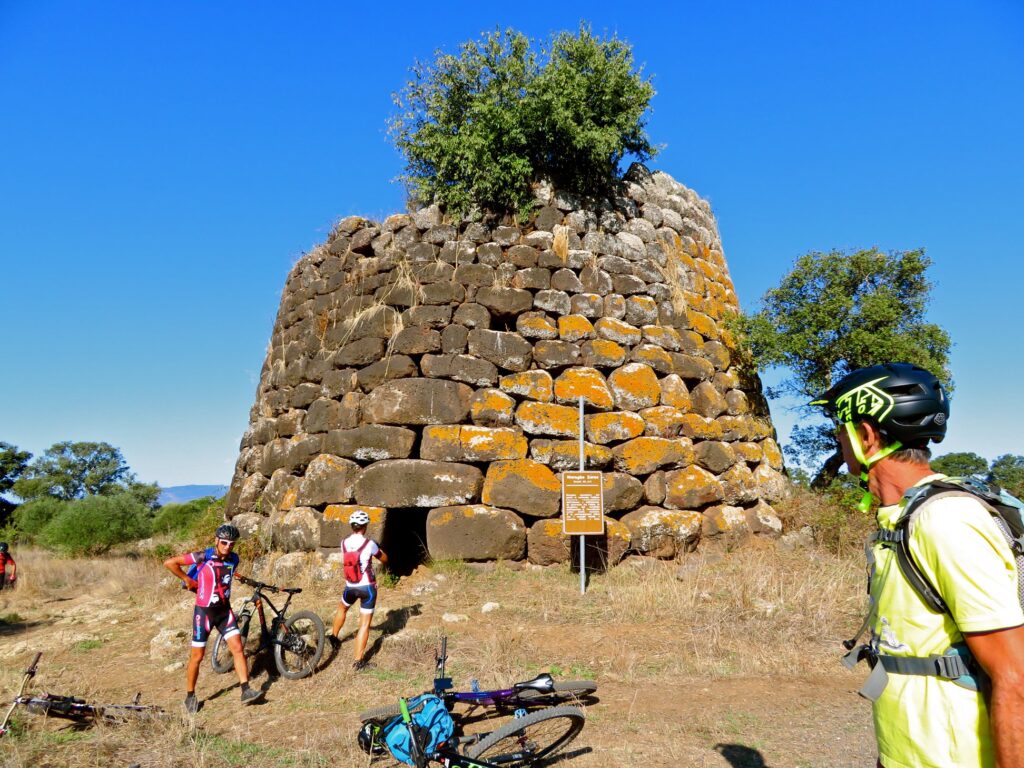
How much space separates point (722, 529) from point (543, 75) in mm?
6919

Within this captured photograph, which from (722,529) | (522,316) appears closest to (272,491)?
(522,316)

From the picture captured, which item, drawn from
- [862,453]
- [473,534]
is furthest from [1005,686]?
[473,534]

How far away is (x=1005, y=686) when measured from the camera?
1.51 meters

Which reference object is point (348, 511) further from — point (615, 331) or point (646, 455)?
point (615, 331)

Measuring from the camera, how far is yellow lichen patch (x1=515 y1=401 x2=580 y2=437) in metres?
8.65

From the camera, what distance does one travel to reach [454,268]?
9328 millimetres

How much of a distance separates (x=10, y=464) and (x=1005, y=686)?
35.8 metres

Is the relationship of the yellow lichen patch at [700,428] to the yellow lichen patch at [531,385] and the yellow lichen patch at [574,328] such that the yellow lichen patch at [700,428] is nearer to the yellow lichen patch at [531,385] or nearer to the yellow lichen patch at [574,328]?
the yellow lichen patch at [574,328]

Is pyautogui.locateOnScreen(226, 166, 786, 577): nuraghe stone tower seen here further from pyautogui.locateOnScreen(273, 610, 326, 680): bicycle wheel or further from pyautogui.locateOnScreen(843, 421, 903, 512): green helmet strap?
pyautogui.locateOnScreen(843, 421, 903, 512): green helmet strap

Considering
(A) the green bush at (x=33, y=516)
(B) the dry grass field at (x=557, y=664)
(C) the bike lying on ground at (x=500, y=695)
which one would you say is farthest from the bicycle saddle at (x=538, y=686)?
(A) the green bush at (x=33, y=516)

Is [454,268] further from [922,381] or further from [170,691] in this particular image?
[922,381]

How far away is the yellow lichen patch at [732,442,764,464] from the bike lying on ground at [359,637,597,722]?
616cm

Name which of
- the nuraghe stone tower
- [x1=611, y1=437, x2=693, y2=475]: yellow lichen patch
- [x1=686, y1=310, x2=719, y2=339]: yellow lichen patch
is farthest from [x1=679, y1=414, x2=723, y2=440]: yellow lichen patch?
[x1=686, y1=310, x2=719, y2=339]: yellow lichen patch

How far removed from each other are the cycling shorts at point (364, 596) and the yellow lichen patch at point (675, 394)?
16.2 ft
